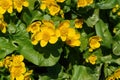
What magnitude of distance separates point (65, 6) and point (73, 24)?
0.61 ft

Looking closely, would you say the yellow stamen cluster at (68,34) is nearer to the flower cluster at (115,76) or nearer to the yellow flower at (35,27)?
the yellow flower at (35,27)

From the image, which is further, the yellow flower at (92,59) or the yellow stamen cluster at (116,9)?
the yellow stamen cluster at (116,9)

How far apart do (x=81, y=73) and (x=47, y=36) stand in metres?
0.65

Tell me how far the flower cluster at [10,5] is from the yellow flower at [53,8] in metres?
0.21

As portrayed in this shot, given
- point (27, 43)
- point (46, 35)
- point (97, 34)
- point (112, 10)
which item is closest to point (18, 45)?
point (27, 43)

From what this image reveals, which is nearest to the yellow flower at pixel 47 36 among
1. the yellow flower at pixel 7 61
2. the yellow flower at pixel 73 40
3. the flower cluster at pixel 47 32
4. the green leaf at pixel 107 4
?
the flower cluster at pixel 47 32

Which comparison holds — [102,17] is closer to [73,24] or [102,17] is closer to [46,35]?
[73,24]

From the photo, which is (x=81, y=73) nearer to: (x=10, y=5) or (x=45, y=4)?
(x=45, y=4)

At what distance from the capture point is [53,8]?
11.0 feet

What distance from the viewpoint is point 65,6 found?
3.59 meters

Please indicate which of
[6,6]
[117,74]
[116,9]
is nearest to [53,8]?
[6,6]

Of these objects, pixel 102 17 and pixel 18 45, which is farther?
pixel 102 17

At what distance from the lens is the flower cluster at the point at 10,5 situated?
3.29 m

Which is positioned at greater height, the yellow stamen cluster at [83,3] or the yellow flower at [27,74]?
the yellow stamen cluster at [83,3]
